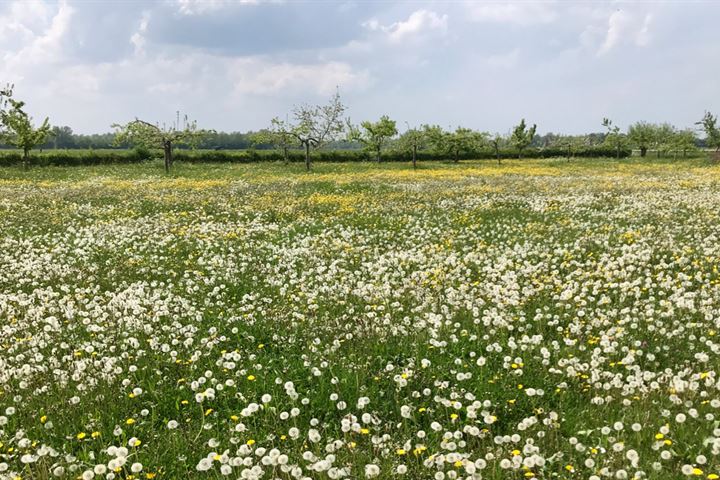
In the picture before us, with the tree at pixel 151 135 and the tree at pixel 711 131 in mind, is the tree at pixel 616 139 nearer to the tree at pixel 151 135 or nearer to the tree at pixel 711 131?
the tree at pixel 711 131

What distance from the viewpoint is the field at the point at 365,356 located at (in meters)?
4.34

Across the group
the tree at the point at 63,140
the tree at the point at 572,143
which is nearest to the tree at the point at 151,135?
the tree at the point at 572,143

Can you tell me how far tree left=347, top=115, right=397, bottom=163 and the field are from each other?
137ft

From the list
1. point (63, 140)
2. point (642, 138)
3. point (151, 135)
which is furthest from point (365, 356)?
point (63, 140)

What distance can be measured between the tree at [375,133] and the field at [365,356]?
41791 mm

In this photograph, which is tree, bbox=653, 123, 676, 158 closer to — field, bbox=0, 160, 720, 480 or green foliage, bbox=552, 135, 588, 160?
green foliage, bbox=552, 135, 588, 160

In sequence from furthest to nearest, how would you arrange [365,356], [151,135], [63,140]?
[63,140] → [151,135] → [365,356]

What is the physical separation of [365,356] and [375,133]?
49.9 meters

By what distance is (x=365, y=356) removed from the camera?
20.7 ft

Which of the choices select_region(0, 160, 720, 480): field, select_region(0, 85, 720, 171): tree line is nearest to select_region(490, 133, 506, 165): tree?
select_region(0, 85, 720, 171): tree line

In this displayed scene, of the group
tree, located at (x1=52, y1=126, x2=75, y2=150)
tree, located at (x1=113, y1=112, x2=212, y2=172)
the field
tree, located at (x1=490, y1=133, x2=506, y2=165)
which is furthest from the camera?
tree, located at (x1=52, y1=126, x2=75, y2=150)

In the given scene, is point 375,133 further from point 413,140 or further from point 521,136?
point 521,136

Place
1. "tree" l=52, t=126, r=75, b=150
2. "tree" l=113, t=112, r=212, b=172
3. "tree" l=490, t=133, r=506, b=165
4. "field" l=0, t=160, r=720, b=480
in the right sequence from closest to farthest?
1. "field" l=0, t=160, r=720, b=480
2. "tree" l=113, t=112, r=212, b=172
3. "tree" l=490, t=133, r=506, b=165
4. "tree" l=52, t=126, r=75, b=150

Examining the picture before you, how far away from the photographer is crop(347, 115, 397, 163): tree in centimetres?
5393
